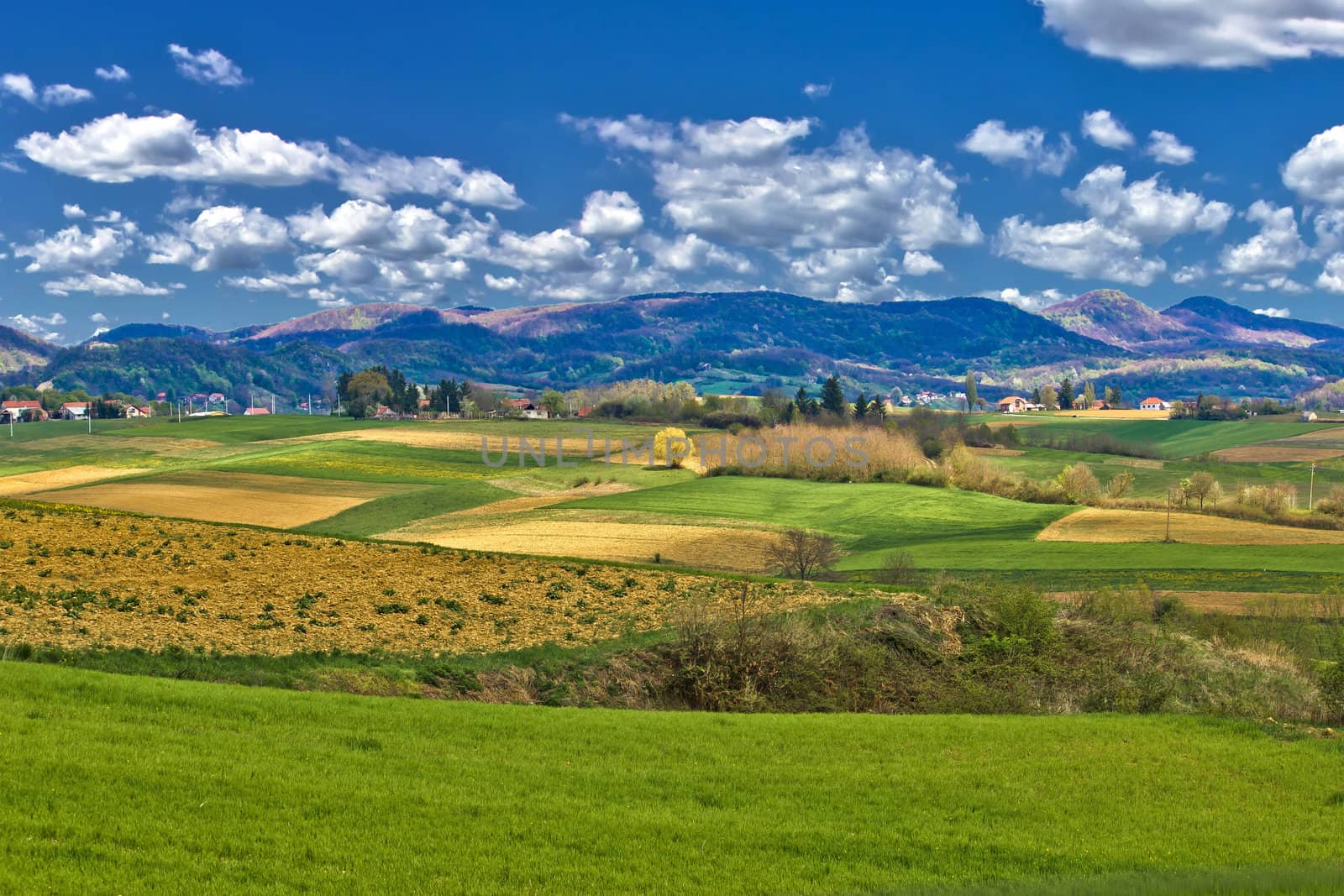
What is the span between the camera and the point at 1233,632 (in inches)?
1745

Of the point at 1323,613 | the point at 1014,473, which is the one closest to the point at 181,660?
the point at 1323,613

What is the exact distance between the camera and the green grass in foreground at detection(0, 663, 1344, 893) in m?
11.3

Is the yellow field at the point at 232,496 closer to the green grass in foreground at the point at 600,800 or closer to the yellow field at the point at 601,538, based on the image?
the yellow field at the point at 601,538

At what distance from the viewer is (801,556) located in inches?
2451

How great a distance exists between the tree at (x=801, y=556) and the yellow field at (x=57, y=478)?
65539mm

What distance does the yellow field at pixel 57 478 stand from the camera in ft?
300

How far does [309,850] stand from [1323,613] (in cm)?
5954

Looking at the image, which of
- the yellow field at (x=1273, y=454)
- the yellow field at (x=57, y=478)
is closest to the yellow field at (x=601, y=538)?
the yellow field at (x=57, y=478)

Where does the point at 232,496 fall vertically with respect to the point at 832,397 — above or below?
below

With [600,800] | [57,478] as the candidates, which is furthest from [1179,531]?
[57,478]

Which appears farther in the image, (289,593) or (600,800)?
(289,593)

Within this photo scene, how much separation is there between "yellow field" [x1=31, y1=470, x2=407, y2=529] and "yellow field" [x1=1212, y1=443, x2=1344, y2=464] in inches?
4604

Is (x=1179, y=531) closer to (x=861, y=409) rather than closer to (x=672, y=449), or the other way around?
(x=672, y=449)

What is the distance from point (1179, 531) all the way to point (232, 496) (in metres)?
76.7
